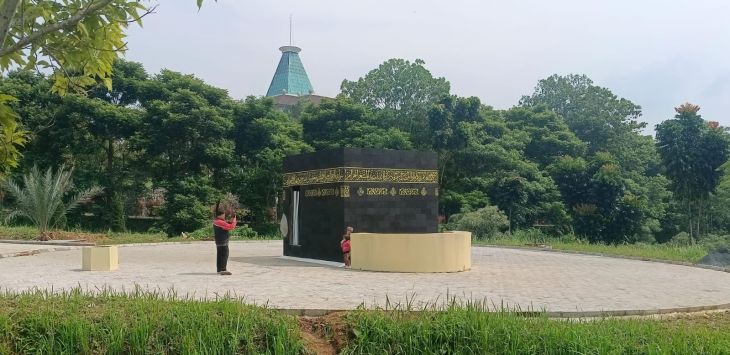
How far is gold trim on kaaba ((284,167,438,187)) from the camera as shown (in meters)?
14.1

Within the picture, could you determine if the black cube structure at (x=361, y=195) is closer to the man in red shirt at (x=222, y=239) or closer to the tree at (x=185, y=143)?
the man in red shirt at (x=222, y=239)

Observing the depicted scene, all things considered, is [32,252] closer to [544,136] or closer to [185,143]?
[185,143]

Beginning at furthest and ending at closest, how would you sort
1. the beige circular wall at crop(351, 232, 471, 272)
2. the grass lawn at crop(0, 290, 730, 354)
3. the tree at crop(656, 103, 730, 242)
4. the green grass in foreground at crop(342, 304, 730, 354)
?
the tree at crop(656, 103, 730, 242), the beige circular wall at crop(351, 232, 471, 272), the grass lawn at crop(0, 290, 730, 354), the green grass in foreground at crop(342, 304, 730, 354)

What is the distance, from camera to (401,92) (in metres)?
38.9

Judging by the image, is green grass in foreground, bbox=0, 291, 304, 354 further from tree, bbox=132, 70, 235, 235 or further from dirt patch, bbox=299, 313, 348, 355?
tree, bbox=132, 70, 235, 235

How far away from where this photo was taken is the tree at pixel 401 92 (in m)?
37.9

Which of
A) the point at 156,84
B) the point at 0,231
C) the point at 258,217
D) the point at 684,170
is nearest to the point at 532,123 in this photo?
the point at 684,170

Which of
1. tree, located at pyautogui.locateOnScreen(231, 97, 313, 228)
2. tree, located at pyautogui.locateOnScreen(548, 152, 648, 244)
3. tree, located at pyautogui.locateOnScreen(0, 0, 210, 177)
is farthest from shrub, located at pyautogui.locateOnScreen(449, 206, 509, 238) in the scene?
tree, located at pyautogui.locateOnScreen(0, 0, 210, 177)

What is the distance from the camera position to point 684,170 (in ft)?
96.0

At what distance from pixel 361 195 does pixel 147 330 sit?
889 centimetres

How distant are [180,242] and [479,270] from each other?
14227 millimetres

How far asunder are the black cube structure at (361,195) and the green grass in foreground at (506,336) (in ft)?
26.3

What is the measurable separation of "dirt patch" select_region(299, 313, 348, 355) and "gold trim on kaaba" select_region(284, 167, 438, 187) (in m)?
7.61

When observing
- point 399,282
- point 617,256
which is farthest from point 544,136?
point 399,282
